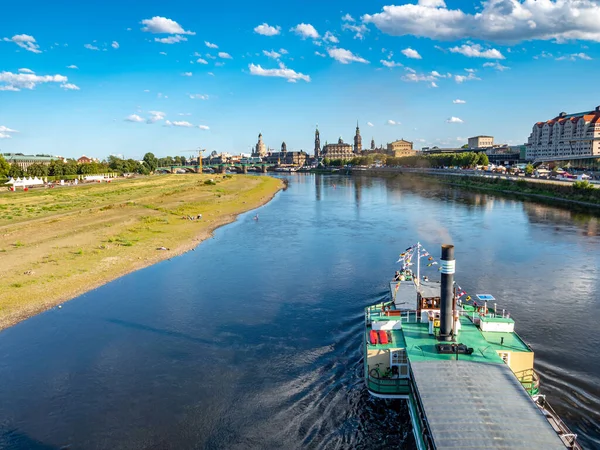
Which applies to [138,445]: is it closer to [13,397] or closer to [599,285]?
[13,397]

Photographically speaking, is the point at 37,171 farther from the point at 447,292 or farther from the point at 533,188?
the point at 447,292

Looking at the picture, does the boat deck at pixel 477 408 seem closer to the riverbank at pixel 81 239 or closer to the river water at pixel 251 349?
the river water at pixel 251 349

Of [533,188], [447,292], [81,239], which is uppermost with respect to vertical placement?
[447,292]

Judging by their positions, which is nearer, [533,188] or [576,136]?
[533,188]

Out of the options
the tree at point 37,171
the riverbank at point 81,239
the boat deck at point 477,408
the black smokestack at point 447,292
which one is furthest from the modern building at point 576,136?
the tree at point 37,171

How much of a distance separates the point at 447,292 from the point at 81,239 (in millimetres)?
48253

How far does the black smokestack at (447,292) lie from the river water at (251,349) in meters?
4.19

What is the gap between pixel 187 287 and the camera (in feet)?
124

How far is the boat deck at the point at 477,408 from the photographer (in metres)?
13.2

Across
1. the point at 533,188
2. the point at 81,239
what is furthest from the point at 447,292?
the point at 533,188

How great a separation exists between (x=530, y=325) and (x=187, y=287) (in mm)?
26306

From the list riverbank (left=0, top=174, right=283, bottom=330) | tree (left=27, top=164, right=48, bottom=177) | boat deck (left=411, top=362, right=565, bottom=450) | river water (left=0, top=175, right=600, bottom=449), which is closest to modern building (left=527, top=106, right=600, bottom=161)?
riverbank (left=0, top=174, right=283, bottom=330)

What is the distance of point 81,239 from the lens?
A: 5419 centimetres

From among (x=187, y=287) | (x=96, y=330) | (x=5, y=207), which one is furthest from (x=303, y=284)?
(x=5, y=207)
